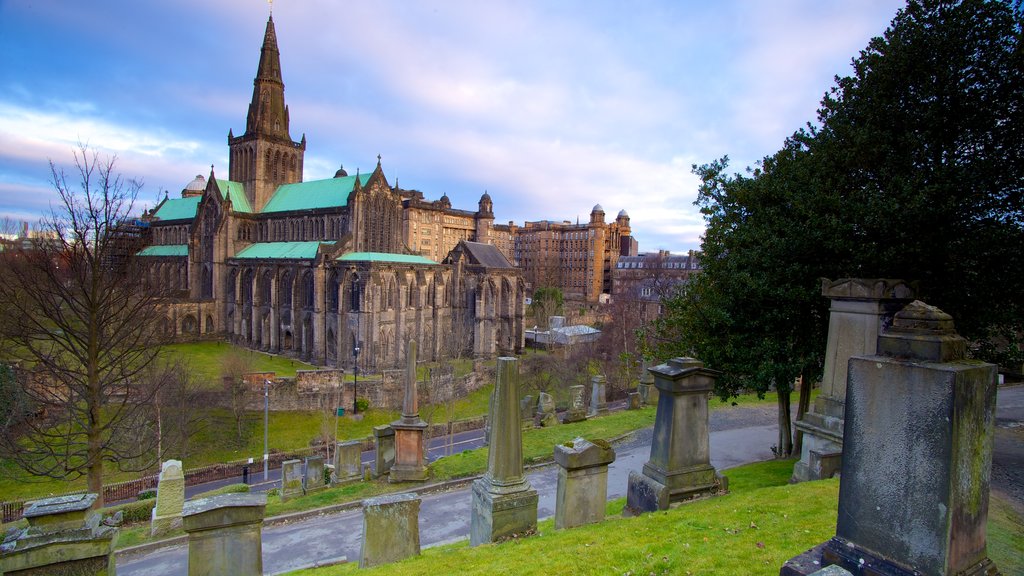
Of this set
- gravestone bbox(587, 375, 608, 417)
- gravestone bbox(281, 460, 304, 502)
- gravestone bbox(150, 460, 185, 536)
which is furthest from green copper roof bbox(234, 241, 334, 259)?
gravestone bbox(150, 460, 185, 536)

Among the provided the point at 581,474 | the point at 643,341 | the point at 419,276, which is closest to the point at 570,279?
the point at 419,276

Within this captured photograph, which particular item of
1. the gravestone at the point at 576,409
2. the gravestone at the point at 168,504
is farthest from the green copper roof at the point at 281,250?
the gravestone at the point at 168,504

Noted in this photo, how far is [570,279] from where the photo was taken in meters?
91.2

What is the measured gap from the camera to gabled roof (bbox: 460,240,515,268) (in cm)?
4628

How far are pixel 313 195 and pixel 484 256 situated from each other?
1664 cm

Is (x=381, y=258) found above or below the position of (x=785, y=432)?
above

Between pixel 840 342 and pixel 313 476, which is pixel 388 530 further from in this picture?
pixel 313 476

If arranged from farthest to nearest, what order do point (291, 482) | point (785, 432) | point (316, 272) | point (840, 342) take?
point (316, 272) → point (291, 482) → point (785, 432) → point (840, 342)

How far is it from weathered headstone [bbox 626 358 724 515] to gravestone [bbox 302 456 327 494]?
8.89m

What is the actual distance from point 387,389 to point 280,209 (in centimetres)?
2674

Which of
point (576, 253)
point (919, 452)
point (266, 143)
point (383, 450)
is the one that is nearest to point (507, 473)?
point (919, 452)

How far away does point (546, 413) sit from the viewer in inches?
711

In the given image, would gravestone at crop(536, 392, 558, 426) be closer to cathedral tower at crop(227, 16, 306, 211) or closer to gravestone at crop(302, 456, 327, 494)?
gravestone at crop(302, 456, 327, 494)

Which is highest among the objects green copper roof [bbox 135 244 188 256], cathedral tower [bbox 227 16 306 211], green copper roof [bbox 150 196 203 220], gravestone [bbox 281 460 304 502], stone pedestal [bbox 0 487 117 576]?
cathedral tower [bbox 227 16 306 211]
